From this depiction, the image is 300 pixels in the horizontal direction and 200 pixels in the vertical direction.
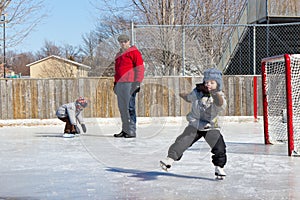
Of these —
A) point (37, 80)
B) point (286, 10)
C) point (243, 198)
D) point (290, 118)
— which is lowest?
point (243, 198)

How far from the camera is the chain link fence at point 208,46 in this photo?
891 centimetres

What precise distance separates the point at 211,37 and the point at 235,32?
69 centimetres

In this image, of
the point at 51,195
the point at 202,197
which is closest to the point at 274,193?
the point at 202,197

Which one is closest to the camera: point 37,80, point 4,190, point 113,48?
point 4,190

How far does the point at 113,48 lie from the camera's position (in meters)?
9.73

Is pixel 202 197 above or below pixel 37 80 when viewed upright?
below

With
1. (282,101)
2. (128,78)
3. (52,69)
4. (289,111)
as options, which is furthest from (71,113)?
(52,69)

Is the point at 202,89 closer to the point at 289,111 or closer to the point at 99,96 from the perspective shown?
the point at 289,111

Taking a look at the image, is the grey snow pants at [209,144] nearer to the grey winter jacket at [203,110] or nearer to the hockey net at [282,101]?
the grey winter jacket at [203,110]

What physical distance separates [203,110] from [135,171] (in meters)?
0.77

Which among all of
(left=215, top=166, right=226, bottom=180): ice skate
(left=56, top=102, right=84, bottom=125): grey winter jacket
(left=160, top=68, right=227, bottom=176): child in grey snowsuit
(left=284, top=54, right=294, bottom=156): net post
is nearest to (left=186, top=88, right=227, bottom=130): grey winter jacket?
(left=160, top=68, right=227, bottom=176): child in grey snowsuit

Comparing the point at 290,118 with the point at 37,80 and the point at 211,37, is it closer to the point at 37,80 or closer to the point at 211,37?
the point at 37,80

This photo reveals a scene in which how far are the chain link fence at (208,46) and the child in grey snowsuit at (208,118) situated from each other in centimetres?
533

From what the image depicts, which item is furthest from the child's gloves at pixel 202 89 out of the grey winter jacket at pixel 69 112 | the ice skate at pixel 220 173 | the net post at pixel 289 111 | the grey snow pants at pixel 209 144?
the grey winter jacket at pixel 69 112
